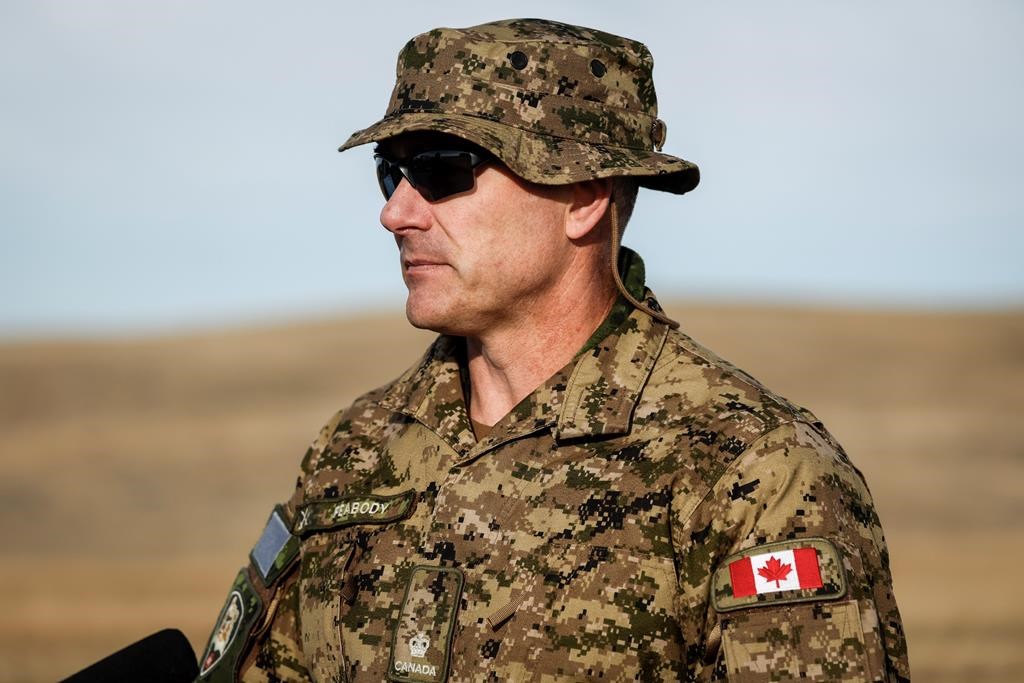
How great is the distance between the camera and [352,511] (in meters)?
3.95

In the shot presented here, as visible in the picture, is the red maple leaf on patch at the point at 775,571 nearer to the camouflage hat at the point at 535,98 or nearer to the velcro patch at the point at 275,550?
the camouflage hat at the point at 535,98

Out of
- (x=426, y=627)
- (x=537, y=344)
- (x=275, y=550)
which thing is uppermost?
(x=537, y=344)

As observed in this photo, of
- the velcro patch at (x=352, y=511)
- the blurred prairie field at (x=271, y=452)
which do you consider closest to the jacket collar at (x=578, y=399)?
the velcro patch at (x=352, y=511)

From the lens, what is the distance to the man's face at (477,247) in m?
3.78

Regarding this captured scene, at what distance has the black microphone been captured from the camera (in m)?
4.03

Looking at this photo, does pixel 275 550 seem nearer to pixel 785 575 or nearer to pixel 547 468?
pixel 547 468

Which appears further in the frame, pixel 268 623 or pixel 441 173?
pixel 268 623

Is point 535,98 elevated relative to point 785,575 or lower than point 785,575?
elevated

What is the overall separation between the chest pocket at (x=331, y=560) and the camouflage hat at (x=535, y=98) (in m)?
0.97

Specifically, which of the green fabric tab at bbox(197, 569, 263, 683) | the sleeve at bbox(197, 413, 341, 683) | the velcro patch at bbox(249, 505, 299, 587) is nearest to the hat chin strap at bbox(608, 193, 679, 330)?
the sleeve at bbox(197, 413, 341, 683)

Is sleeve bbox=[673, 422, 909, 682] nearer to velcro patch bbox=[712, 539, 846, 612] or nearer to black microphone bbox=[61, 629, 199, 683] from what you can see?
velcro patch bbox=[712, 539, 846, 612]

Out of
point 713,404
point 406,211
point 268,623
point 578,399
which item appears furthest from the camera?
point 268,623

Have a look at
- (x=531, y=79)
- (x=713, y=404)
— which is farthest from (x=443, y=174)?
(x=713, y=404)

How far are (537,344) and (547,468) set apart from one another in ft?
1.35
